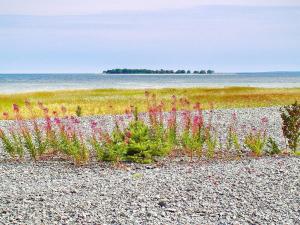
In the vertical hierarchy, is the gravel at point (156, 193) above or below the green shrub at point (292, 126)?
below

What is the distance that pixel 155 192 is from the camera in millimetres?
10148

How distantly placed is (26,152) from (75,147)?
226 cm

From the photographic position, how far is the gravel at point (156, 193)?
884 cm

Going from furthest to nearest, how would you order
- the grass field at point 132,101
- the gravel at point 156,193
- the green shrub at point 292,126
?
the grass field at point 132,101, the green shrub at point 292,126, the gravel at point 156,193

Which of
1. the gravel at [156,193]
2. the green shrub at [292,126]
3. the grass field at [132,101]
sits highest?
the green shrub at [292,126]

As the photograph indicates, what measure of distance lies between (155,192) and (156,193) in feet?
0.26

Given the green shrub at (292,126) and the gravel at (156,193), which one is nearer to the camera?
the gravel at (156,193)

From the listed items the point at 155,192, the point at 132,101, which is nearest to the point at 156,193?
the point at 155,192

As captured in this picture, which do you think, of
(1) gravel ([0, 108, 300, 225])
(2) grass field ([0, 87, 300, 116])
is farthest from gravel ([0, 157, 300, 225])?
(2) grass field ([0, 87, 300, 116])

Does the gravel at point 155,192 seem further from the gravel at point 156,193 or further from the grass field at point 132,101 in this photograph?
the grass field at point 132,101

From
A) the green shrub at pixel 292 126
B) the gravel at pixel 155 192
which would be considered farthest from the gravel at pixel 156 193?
the green shrub at pixel 292 126

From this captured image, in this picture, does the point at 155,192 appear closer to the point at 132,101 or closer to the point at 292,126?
the point at 292,126

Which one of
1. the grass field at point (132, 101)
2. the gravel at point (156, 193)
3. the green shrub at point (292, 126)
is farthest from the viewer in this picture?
the grass field at point (132, 101)

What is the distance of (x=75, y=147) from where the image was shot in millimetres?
13758
